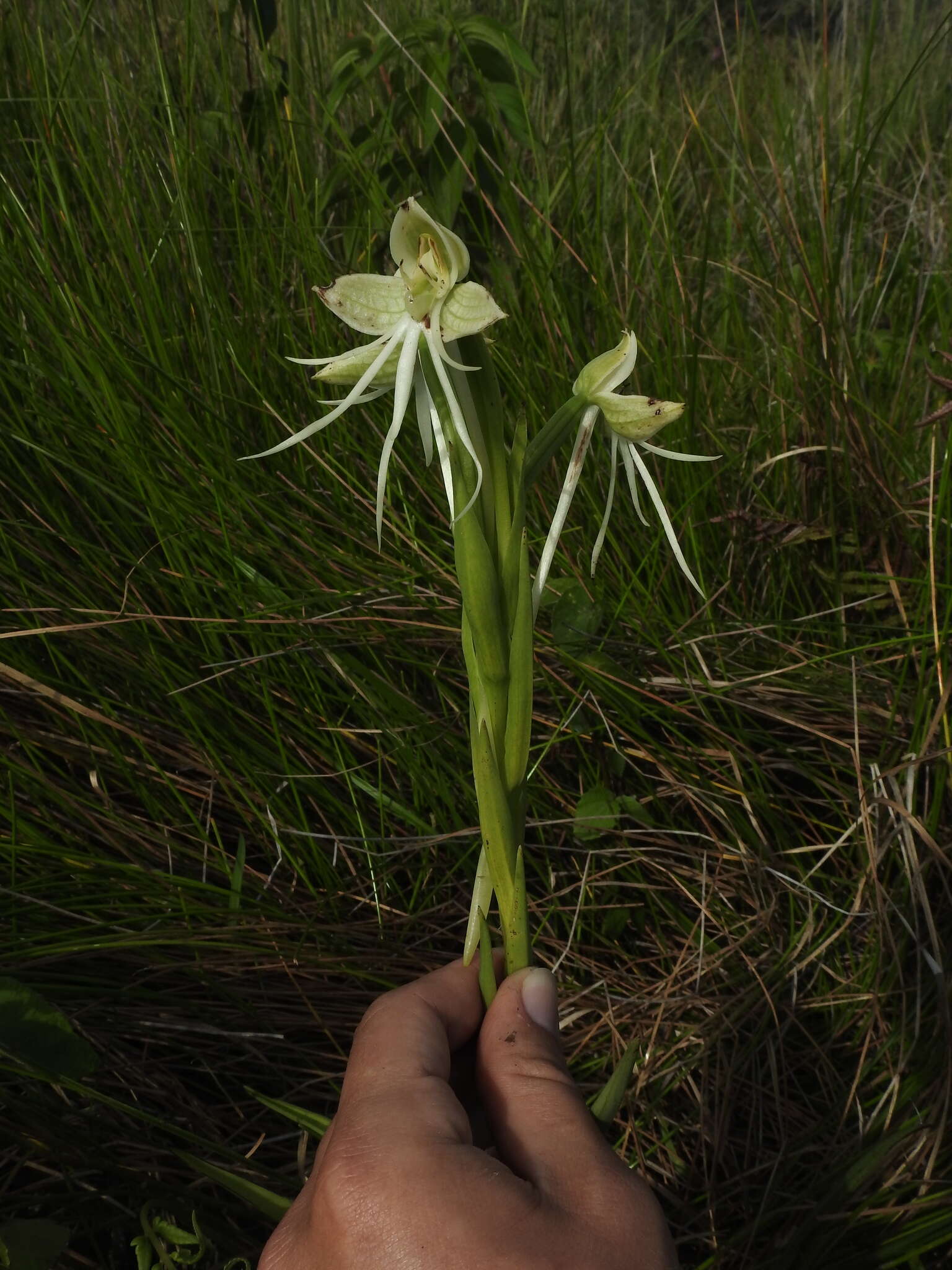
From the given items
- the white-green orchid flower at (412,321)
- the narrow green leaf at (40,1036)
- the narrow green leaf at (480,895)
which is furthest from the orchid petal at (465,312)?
the narrow green leaf at (40,1036)

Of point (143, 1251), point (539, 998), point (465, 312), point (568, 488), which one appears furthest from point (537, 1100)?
point (465, 312)

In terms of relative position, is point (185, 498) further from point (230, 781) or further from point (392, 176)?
point (392, 176)

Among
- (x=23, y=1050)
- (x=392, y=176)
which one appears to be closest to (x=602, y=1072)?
(x=23, y=1050)

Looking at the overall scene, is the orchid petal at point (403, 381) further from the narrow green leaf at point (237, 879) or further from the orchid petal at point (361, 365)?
the narrow green leaf at point (237, 879)

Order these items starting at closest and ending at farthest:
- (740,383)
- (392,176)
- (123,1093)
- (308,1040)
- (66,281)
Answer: (123,1093) < (308,1040) < (66,281) < (392,176) < (740,383)

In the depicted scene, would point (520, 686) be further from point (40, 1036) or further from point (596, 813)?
point (596, 813)
